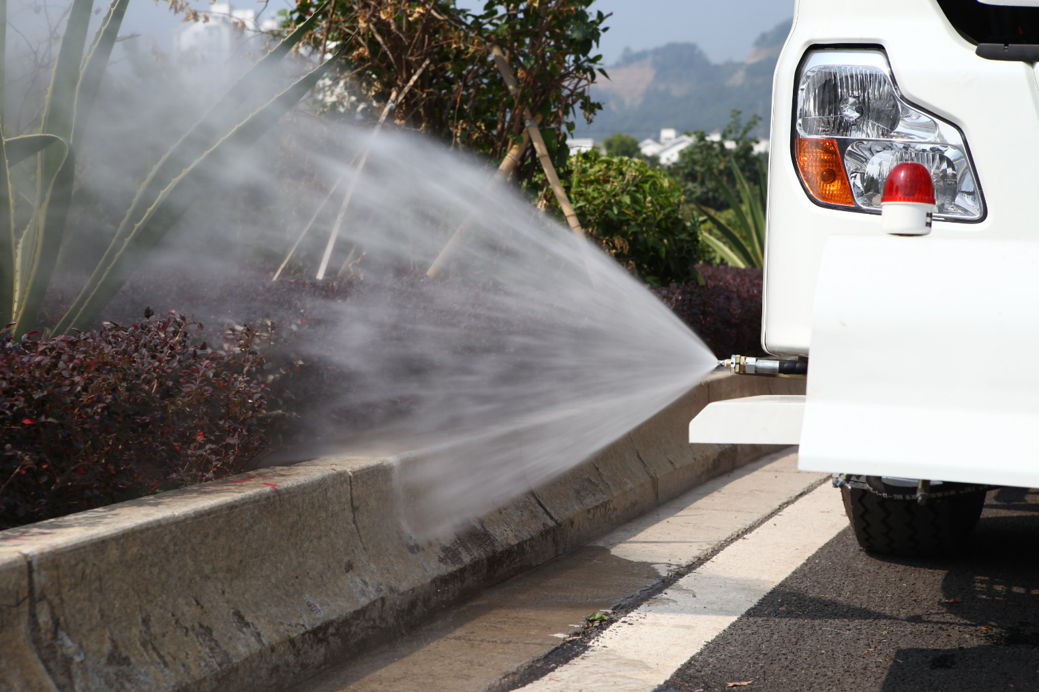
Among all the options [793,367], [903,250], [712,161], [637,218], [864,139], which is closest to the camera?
[903,250]

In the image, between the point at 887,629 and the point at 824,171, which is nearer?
the point at 824,171

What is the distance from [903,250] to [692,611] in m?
1.72

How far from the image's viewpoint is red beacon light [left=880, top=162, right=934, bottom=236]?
2279 millimetres

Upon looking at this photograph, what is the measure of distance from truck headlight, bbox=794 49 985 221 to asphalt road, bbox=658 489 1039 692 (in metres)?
1.41

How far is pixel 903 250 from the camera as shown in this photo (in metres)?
2.25

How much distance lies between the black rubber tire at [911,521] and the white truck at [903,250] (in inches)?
61.5

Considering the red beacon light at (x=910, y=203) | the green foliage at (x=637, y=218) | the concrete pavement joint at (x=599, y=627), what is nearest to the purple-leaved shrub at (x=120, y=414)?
the concrete pavement joint at (x=599, y=627)

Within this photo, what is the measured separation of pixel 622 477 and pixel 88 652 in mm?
2805

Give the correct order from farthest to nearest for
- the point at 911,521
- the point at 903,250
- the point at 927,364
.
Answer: the point at 911,521 → the point at 903,250 → the point at 927,364

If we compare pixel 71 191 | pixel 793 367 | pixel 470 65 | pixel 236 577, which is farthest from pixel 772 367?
pixel 470 65

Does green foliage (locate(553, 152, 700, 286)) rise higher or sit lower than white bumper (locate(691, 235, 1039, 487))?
higher

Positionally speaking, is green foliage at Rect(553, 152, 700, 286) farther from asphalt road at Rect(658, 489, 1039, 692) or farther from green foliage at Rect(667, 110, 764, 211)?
green foliage at Rect(667, 110, 764, 211)

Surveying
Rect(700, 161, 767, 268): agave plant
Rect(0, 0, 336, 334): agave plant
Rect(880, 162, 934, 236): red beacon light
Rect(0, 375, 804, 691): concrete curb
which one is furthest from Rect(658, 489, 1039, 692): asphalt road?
Rect(700, 161, 767, 268): agave plant

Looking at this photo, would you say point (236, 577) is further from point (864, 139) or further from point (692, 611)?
point (864, 139)
